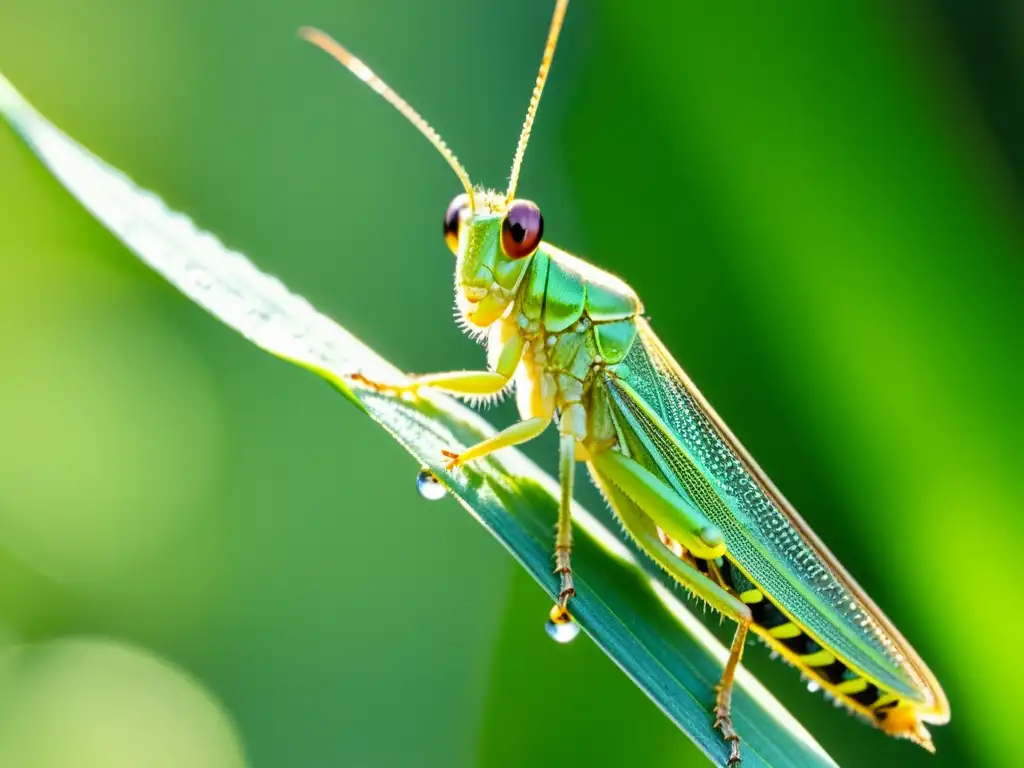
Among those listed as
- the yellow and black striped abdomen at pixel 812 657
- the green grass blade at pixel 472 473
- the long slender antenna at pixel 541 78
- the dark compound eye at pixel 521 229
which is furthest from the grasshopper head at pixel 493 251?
the yellow and black striped abdomen at pixel 812 657

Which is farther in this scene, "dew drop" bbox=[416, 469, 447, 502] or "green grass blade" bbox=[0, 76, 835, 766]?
"dew drop" bbox=[416, 469, 447, 502]

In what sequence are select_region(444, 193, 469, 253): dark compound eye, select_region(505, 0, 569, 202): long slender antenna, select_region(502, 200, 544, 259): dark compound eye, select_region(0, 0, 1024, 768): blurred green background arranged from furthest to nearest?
select_region(444, 193, 469, 253): dark compound eye → select_region(502, 200, 544, 259): dark compound eye → select_region(0, 0, 1024, 768): blurred green background → select_region(505, 0, 569, 202): long slender antenna

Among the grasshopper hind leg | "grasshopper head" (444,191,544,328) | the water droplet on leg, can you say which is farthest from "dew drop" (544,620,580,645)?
"grasshopper head" (444,191,544,328)

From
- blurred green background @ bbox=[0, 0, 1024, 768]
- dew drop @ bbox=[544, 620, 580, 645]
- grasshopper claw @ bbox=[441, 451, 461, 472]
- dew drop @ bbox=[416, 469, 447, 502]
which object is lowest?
dew drop @ bbox=[544, 620, 580, 645]

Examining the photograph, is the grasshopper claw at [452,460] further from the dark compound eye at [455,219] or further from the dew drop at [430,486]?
the dark compound eye at [455,219]

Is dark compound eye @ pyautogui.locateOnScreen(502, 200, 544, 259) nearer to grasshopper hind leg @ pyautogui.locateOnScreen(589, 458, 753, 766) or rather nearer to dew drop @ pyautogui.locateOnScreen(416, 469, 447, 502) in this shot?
grasshopper hind leg @ pyautogui.locateOnScreen(589, 458, 753, 766)

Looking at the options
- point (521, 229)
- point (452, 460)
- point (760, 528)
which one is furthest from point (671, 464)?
point (452, 460)
